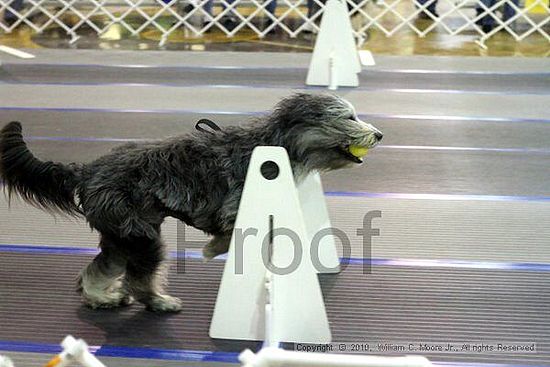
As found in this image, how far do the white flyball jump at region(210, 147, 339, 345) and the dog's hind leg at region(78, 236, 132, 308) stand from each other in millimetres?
330

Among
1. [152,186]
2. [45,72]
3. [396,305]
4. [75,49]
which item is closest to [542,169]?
[396,305]

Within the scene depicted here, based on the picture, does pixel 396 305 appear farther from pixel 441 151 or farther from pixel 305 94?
pixel 441 151

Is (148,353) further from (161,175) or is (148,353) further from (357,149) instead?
(357,149)

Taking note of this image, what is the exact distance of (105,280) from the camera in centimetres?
239

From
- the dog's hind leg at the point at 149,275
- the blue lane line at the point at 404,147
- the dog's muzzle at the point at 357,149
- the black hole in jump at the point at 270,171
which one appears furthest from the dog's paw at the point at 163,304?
the blue lane line at the point at 404,147

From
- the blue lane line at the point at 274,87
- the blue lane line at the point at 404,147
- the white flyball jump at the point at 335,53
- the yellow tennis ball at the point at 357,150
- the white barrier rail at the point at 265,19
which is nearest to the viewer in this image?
the yellow tennis ball at the point at 357,150

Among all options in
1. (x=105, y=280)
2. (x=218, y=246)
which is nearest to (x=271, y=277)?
(x=218, y=246)

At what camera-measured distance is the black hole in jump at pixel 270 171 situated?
7.29ft

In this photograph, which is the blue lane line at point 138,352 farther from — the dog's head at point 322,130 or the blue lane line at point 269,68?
the blue lane line at point 269,68

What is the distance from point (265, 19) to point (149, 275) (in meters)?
6.80

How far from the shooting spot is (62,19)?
876cm

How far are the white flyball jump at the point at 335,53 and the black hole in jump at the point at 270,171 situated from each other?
3.49m

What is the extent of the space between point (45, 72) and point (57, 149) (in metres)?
2.08

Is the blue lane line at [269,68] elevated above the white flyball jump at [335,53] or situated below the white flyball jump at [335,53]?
below
